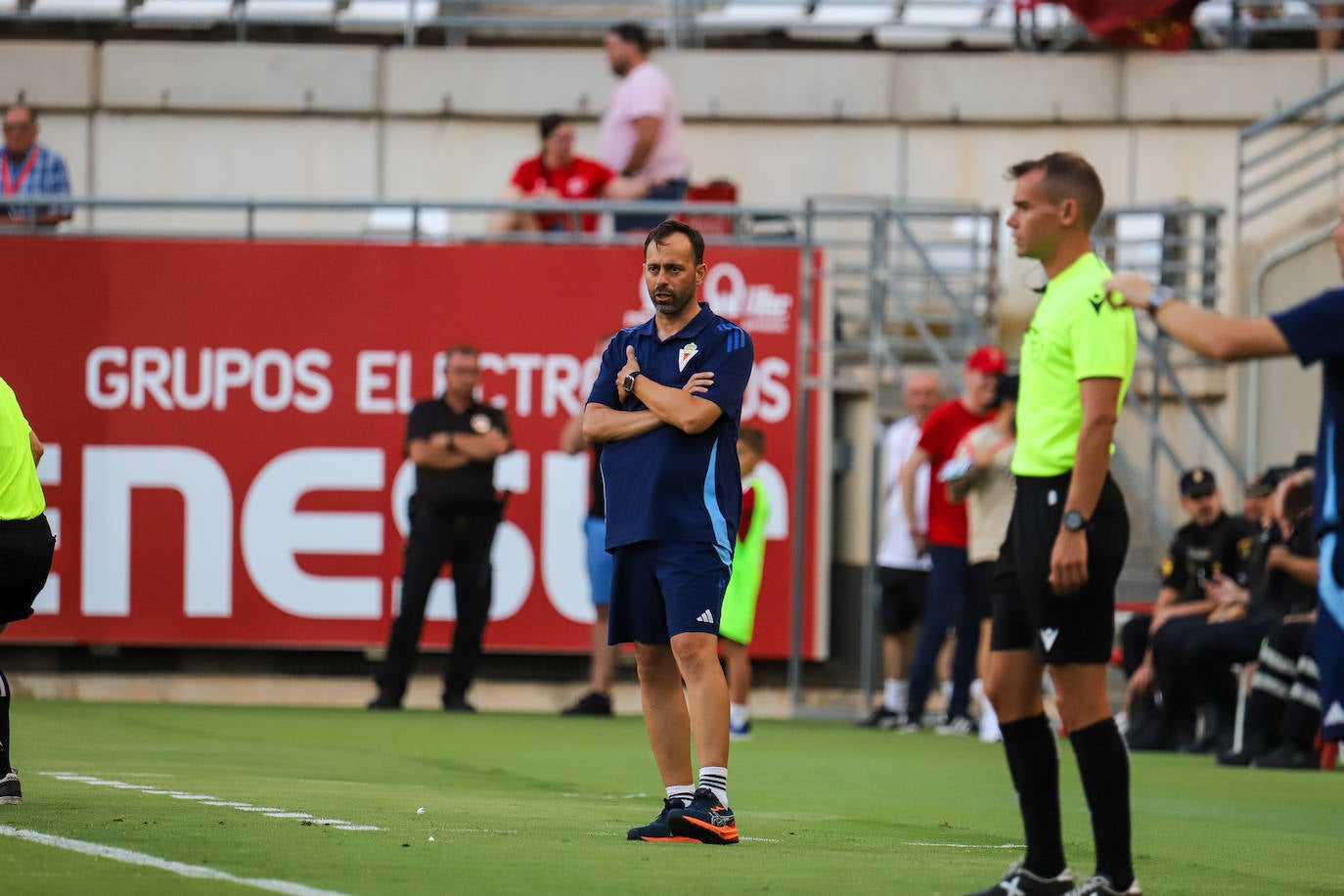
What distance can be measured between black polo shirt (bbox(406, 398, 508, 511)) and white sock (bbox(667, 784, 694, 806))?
7951 millimetres

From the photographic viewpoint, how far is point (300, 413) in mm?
15672

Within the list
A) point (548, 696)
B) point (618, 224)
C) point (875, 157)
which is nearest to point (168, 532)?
point (548, 696)

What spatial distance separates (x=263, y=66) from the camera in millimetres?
18969

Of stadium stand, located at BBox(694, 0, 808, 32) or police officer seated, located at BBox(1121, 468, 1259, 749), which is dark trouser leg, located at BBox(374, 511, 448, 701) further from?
stadium stand, located at BBox(694, 0, 808, 32)

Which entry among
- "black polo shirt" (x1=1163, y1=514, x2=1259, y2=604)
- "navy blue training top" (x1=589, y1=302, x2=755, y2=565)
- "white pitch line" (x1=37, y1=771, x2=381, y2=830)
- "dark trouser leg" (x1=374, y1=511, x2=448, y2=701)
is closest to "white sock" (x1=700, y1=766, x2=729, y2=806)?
"navy blue training top" (x1=589, y1=302, x2=755, y2=565)

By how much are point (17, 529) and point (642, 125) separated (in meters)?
9.24

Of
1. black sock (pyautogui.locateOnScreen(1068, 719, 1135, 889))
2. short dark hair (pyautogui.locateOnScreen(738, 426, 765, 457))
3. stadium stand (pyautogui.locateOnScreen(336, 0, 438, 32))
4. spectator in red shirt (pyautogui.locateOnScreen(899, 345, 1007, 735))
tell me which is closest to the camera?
black sock (pyautogui.locateOnScreen(1068, 719, 1135, 889))

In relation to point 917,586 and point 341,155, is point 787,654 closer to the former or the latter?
point 917,586

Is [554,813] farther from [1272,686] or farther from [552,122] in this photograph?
[552,122]

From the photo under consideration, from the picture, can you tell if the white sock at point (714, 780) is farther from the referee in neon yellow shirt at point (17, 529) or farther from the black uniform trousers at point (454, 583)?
the black uniform trousers at point (454, 583)

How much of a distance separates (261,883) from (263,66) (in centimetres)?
1459

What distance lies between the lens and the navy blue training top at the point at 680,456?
6.83 meters

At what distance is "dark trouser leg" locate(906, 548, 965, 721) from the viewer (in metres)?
13.9

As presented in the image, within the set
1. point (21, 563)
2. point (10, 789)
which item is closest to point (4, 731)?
point (10, 789)
